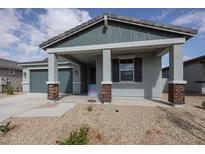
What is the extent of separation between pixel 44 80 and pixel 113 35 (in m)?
9.59

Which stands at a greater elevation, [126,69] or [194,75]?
[126,69]

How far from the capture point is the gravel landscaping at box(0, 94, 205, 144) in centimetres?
353

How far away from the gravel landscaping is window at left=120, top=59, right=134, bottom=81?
3.88 metres

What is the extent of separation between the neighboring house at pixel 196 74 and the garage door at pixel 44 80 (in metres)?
12.4

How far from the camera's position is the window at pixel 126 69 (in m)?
9.37

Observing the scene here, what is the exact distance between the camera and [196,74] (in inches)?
545

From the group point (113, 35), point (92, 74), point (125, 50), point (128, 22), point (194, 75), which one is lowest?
point (194, 75)

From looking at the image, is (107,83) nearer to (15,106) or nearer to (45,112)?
(45,112)

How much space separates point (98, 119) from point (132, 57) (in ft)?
18.4

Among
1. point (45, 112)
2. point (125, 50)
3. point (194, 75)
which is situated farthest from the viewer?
point (194, 75)

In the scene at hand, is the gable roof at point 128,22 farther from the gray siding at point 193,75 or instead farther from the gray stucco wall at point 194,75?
the gray siding at point 193,75

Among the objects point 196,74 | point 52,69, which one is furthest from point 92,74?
point 196,74
